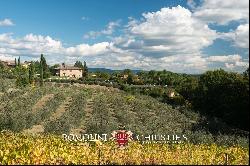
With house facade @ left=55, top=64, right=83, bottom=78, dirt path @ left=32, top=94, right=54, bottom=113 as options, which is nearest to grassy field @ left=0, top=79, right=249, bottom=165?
dirt path @ left=32, top=94, right=54, bottom=113

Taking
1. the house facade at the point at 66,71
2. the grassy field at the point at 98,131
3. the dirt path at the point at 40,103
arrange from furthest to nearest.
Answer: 1. the house facade at the point at 66,71
2. the dirt path at the point at 40,103
3. the grassy field at the point at 98,131

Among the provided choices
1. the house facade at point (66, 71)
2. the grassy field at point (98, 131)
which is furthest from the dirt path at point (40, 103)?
the house facade at point (66, 71)

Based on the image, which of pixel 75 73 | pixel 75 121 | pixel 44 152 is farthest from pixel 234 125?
pixel 75 73

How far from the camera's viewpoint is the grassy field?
561 inches

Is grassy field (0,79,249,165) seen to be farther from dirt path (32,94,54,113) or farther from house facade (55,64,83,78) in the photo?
house facade (55,64,83,78)

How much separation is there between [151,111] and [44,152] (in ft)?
103

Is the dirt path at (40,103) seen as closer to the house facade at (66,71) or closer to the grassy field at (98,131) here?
the grassy field at (98,131)

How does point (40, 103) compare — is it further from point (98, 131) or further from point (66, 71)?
point (66, 71)

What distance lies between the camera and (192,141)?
24.8 meters

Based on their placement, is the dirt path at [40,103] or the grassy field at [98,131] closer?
the grassy field at [98,131]

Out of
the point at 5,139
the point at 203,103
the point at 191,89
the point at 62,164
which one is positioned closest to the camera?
the point at 62,164

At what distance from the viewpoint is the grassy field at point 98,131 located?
14258 millimetres

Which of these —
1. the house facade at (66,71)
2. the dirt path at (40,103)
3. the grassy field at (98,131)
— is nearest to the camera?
the grassy field at (98,131)

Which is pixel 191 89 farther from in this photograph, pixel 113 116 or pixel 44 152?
pixel 44 152
